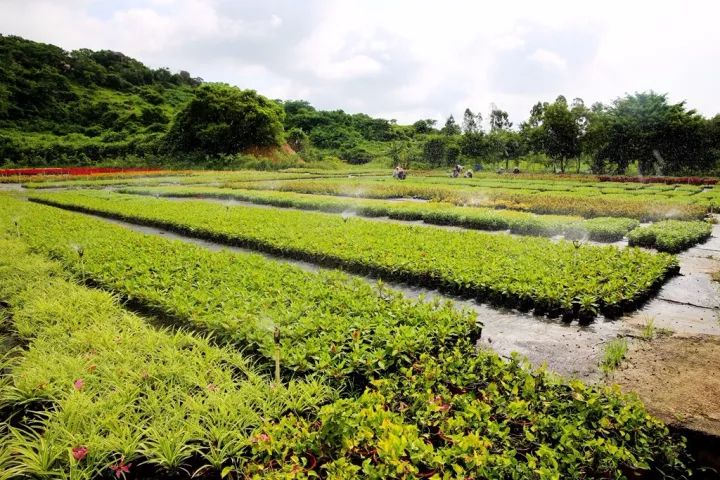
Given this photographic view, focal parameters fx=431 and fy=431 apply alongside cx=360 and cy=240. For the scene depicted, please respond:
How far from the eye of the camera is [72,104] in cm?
5572

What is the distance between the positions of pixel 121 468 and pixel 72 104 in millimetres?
66735

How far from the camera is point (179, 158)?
158ft

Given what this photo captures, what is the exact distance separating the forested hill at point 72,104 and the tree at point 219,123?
3.89m

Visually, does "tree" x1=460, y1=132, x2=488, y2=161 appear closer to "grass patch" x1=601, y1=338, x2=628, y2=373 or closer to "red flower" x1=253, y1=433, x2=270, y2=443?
"grass patch" x1=601, y1=338, x2=628, y2=373

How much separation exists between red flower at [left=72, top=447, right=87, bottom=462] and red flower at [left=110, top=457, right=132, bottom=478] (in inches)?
7.5

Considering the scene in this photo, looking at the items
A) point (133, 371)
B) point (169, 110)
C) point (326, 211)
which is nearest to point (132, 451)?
point (133, 371)

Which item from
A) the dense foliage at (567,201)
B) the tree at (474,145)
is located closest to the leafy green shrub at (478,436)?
the dense foliage at (567,201)

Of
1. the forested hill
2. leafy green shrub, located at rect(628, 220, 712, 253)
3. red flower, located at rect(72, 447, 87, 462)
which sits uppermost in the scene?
the forested hill

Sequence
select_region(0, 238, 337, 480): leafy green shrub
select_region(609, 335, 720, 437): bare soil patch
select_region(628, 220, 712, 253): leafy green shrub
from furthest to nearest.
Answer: select_region(628, 220, 712, 253): leafy green shrub < select_region(609, 335, 720, 437): bare soil patch < select_region(0, 238, 337, 480): leafy green shrub

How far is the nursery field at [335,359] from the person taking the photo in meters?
2.66

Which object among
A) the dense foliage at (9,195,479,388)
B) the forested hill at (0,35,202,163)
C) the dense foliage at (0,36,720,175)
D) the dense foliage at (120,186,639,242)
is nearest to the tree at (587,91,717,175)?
the dense foliage at (0,36,720,175)

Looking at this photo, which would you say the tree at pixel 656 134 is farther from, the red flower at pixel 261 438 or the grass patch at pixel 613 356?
the red flower at pixel 261 438

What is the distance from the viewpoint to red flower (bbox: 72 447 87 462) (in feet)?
8.57

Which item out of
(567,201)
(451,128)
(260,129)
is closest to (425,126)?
(451,128)
